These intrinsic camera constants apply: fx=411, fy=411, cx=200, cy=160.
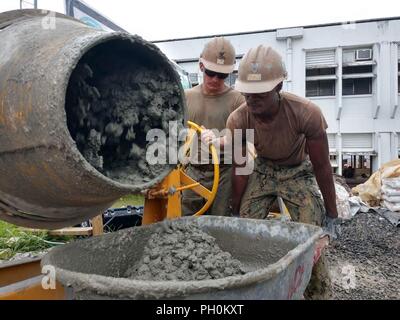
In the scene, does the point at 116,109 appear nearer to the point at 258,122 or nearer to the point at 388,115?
the point at 258,122

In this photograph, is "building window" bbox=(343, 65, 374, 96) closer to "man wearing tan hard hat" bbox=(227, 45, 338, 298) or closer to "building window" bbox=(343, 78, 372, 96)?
"building window" bbox=(343, 78, 372, 96)

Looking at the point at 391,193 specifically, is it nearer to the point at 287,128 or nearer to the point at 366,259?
the point at 366,259

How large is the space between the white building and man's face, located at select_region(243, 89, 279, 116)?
6.10m

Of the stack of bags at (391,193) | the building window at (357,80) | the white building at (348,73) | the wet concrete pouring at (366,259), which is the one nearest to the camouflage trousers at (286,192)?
the wet concrete pouring at (366,259)

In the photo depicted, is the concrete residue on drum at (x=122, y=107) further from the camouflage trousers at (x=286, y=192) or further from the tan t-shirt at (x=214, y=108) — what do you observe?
the tan t-shirt at (x=214, y=108)

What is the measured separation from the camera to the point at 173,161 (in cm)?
168

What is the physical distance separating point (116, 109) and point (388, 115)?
788cm

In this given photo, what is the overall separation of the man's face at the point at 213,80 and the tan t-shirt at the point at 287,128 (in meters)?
0.50

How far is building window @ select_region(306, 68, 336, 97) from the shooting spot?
8.59 metres

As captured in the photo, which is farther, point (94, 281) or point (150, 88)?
point (150, 88)

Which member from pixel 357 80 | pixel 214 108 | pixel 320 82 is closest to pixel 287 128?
pixel 214 108

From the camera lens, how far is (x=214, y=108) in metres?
3.37

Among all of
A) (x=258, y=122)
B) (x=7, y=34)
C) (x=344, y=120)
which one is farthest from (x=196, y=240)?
(x=344, y=120)

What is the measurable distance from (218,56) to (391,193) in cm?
414
